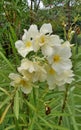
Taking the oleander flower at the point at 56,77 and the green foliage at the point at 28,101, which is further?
the green foliage at the point at 28,101

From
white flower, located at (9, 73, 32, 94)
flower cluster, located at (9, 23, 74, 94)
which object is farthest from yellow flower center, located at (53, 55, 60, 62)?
white flower, located at (9, 73, 32, 94)

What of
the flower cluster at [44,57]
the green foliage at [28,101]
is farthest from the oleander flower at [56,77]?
the green foliage at [28,101]

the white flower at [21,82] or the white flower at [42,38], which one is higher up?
the white flower at [42,38]

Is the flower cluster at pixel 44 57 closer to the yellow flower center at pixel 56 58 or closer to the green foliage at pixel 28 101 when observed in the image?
the yellow flower center at pixel 56 58

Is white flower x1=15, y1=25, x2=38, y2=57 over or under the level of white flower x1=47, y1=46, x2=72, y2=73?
over

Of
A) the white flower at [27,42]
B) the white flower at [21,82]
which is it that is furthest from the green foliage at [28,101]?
the white flower at [27,42]

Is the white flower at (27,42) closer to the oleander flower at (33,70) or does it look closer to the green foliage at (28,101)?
the oleander flower at (33,70)

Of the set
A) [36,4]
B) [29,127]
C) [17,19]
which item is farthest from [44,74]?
[36,4]

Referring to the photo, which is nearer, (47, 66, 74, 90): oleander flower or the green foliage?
(47, 66, 74, 90): oleander flower

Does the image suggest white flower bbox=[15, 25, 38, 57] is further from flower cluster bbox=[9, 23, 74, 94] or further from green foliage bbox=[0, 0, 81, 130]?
green foliage bbox=[0, 0, 81, 130]
